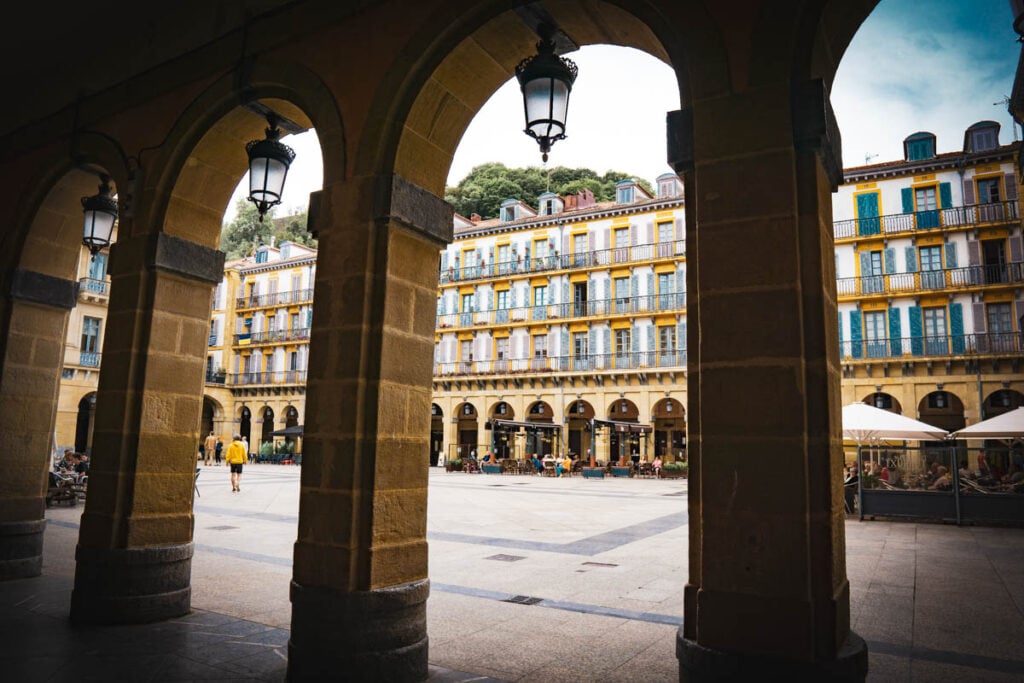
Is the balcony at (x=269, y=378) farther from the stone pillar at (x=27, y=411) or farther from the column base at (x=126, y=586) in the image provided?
the column base at (x=126, y=586)

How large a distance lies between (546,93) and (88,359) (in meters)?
33.1

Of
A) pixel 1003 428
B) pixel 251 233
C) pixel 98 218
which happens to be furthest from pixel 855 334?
pixel 251 233

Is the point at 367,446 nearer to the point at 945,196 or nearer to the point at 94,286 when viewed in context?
the point at 945,196

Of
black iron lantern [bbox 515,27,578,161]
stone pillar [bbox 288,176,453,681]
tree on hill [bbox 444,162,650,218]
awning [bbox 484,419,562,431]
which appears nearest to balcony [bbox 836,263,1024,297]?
awning [bbox 484,419,562,431]

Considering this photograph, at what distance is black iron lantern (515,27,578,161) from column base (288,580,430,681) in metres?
2.52

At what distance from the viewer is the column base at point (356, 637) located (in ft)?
11.2

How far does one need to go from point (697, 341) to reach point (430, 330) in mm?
1732

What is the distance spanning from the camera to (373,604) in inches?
137

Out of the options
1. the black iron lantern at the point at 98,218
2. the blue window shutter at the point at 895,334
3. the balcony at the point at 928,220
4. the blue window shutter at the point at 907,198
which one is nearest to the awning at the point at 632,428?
the blue window shutter at the point at 895,334

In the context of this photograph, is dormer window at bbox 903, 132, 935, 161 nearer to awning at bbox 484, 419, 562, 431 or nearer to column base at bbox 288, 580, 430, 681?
awning at bbox 484, 419, 562, 431

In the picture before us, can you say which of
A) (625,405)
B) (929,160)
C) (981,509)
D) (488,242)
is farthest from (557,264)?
(981,509)

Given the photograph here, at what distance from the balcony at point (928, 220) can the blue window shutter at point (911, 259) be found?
808 mm

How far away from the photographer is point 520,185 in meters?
51.9

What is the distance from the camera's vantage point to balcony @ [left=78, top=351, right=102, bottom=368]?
30156mm
